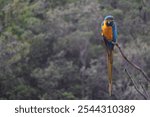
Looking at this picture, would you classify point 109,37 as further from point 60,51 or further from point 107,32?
point 60,51

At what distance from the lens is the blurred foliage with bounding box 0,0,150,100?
18.5m

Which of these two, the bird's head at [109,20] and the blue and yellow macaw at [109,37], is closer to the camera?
the blue and yellow macaw at [109,37]

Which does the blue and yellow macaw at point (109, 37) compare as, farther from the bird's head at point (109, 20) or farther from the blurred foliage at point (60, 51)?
the blurred foliage at point (60, 51)

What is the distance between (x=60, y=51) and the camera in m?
19.6

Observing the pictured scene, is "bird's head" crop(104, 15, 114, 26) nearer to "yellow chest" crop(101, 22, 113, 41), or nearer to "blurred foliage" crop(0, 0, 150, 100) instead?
"yellow chest" crop(101, 22, 113, 41)

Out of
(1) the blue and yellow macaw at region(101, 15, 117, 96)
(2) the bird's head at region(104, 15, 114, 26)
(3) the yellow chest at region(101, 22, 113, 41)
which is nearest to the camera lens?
(1) the blue and yellow macaw at region(101, 15, 117, 96)

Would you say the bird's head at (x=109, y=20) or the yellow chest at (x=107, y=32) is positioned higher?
the bird's head at (x=109, y=20)

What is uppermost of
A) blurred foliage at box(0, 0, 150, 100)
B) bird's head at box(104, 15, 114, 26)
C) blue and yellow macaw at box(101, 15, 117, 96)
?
bird's head at box(104, 15, 114, 26)

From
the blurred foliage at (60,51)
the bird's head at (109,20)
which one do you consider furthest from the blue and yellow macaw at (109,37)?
the blurred foliage at (60,51)

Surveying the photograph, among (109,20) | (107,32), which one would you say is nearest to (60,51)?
(109,20)

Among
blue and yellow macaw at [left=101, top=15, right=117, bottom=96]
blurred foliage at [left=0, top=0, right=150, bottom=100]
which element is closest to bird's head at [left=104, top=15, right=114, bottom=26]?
blue and yellow macaw at [left=101, top=15, right=117, bottom=96]

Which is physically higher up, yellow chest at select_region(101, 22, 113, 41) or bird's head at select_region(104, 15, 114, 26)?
bird's head at select_region(104, 15, 114, 26)

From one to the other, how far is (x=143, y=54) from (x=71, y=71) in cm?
237

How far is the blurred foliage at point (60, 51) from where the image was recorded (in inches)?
729
